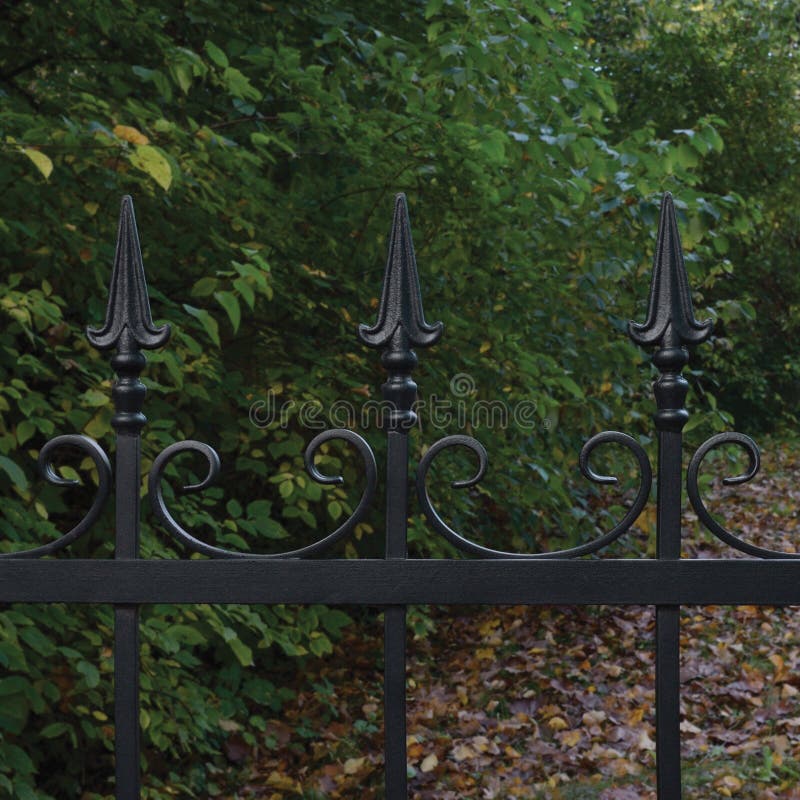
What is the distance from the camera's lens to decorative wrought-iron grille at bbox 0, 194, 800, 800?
1.43 meters

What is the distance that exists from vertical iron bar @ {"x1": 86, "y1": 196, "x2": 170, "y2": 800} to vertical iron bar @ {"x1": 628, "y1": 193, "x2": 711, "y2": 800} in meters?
0.78

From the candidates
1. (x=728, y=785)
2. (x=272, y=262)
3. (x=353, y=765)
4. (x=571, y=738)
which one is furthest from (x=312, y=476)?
(x=571, y=738)

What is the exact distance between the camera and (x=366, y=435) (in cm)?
428

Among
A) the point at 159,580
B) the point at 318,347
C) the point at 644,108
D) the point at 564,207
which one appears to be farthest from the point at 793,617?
the point at 644,108

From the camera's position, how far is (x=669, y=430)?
147 cm

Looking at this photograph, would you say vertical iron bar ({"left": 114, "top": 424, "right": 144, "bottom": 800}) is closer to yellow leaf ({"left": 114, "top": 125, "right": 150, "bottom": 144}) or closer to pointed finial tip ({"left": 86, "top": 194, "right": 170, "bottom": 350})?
pointed finial tip ({"left": 86, "top": 194, "right": 170, "bottom": 350})

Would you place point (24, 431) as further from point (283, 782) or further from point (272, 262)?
point (283, 782)

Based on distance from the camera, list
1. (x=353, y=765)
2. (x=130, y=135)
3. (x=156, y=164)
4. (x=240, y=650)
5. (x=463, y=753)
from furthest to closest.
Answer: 1. (x=463, y=753)
2. (x=353, y=765)
3. (x=240, y=650)
4. (x=130, y=135)
5. (x=156, y=164)

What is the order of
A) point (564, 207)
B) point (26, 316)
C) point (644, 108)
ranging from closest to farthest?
point (26, 316) < point (564, 207) < point (644, 108)

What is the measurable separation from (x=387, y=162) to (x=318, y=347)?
96 cm

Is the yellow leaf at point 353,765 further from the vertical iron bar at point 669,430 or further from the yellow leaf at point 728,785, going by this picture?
the vertical iron bar at point 669,430

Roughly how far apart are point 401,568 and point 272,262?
2853mm

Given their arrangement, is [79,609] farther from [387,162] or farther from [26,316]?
[387,162]

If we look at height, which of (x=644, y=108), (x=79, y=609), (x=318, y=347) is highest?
(x=644, y=108)
